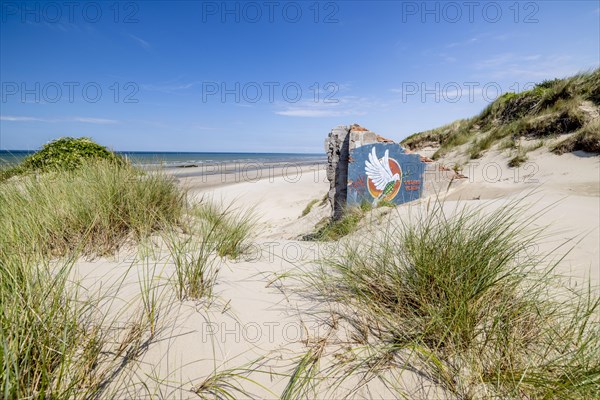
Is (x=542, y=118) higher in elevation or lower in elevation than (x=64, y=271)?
higher

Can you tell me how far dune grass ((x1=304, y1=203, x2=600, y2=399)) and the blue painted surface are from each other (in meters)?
5.17

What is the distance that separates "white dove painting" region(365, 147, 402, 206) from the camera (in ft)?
23.0

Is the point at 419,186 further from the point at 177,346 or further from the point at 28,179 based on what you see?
the point at 28,179

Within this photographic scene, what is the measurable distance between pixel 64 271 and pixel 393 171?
6906 millimetres

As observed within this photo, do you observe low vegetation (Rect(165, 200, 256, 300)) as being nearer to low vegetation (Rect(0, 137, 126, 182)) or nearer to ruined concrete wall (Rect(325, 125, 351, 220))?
ruined concrete wall (Rect(325, 125, 351, 220))

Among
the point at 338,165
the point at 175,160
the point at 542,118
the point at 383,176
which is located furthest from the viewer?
the point at 175,160

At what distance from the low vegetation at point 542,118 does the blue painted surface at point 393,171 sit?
432 cm

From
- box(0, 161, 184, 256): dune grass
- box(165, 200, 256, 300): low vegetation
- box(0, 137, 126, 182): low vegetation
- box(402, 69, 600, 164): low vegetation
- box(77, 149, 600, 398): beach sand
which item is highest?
box(402, 69, 600, 164): low vegetation

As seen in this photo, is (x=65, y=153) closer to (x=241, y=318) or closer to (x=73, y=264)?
(x=73, y=264)

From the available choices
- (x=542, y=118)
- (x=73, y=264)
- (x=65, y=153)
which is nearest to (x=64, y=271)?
(x=73, y=264)

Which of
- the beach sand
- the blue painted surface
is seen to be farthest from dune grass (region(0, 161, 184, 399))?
the blue painted surface

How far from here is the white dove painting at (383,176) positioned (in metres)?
7.00

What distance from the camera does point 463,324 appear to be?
137 cm

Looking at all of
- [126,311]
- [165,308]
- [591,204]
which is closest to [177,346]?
[165,308]
